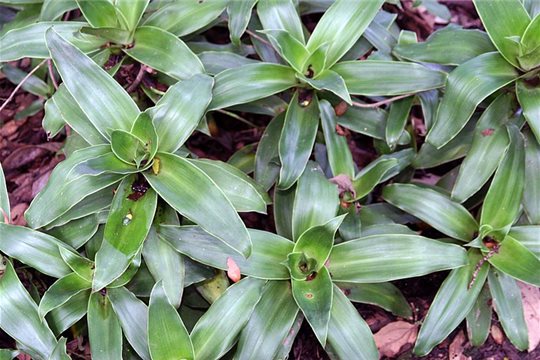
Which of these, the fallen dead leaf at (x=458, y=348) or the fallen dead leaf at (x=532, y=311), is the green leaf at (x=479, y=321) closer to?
the fallen dead leaf at (x=458, y=348)

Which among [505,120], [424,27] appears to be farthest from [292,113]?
[424,27]

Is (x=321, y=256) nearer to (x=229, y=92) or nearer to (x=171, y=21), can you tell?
(x=229, y=92)

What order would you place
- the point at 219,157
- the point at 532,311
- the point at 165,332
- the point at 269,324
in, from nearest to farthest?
the point at 165,332, the point at 269,324, the point at 532,311, the point at 219,157

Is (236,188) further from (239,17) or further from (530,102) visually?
(530,102)

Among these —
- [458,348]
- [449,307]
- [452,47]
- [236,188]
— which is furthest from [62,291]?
[452,47]

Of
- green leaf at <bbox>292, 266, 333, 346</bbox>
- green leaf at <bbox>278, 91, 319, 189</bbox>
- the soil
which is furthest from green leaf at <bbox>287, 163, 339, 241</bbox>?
the soil

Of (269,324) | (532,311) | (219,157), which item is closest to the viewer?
(269,324)

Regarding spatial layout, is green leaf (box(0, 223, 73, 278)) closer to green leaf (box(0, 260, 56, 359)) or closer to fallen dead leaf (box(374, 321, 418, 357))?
green leaf (box(0, 260, 56, 359))
